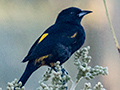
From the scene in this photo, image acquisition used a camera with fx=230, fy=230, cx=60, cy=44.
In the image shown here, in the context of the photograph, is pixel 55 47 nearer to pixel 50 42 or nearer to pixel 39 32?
pixel 50 42

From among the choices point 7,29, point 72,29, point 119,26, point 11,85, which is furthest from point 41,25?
point 11,85

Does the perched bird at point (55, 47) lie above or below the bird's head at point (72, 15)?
below

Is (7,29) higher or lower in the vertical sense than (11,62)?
higher

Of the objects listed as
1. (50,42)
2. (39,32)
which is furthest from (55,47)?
(39,32)

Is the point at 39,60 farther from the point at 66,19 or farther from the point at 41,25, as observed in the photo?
the point at 41,25

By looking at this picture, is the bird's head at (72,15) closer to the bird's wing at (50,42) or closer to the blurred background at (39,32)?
the bird's wing at (50,42)

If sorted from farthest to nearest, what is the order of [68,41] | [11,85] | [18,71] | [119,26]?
[119,26] < [18,71] < [68,41] < [11,85]

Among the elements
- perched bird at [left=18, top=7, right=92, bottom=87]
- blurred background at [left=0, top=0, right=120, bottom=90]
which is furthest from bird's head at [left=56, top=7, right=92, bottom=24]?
blurred background at [left=0, top=0, right=120, bottom=90]

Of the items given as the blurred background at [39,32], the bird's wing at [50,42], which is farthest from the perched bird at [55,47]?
the blurred background at [39,32]
